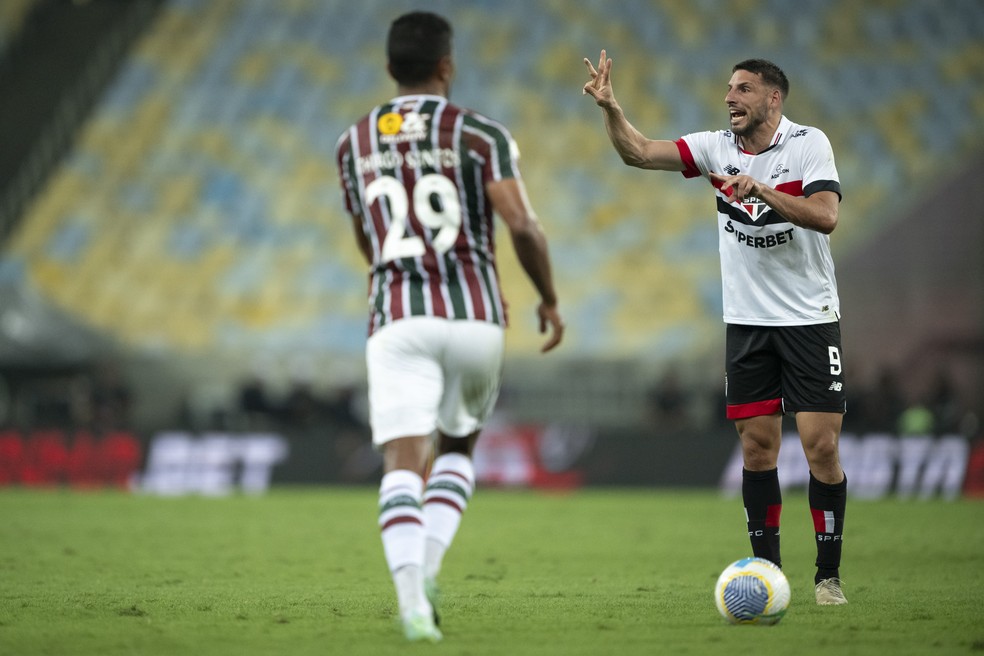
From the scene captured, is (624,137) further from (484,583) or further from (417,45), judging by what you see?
(484,583)

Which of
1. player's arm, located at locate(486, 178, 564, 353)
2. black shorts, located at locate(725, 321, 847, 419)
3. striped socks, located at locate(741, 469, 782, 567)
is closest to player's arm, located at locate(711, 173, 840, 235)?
black shorts, located at locate(725, 321, 847, 419)

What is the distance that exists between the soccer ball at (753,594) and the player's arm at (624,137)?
6.06 feet

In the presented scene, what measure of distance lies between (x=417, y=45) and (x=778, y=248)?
6.78ft

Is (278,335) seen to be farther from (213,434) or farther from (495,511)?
(495,511)

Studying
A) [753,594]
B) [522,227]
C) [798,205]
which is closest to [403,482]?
[522,227]

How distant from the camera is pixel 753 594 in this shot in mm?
5125

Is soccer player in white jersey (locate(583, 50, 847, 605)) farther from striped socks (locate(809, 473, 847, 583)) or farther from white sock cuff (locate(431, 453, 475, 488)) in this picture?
white sock cuff (locate(431, 453, 475, 488))

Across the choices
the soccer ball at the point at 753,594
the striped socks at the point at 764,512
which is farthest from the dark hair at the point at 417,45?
the striped socks at the point at 764,512

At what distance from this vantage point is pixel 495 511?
521 inches

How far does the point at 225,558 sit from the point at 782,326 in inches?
156

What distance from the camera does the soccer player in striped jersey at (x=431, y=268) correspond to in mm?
4711

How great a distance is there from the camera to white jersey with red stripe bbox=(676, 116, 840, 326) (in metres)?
5.97

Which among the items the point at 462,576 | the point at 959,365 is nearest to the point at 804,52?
the point at 959,365

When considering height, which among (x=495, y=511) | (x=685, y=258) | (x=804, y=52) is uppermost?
(x=804, y=52)
